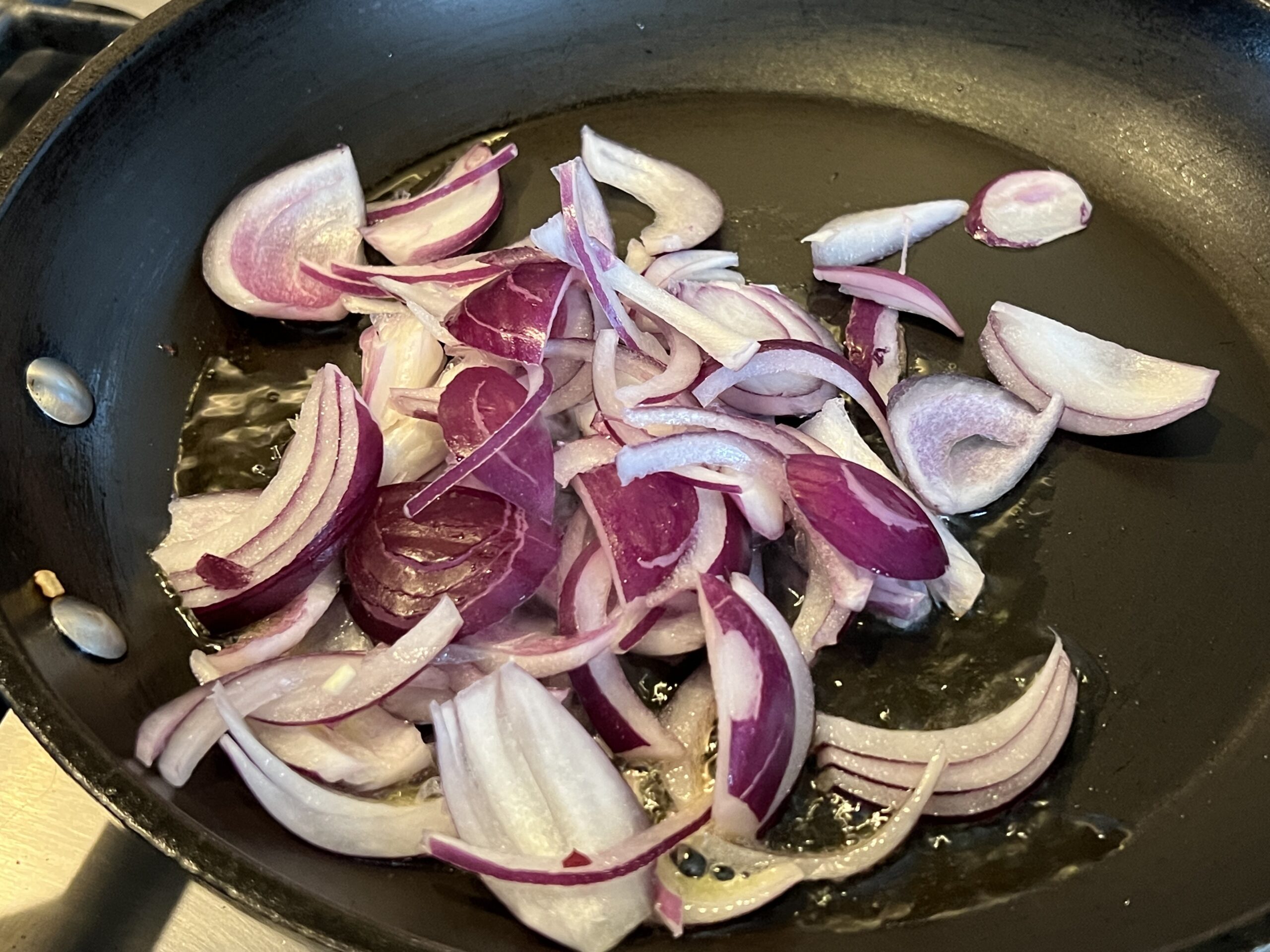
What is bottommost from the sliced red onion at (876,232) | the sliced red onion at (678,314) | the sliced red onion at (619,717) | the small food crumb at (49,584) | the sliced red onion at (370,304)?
the small food crumb at (49,584)

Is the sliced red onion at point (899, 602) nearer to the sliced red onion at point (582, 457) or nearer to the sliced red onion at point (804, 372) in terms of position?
the sliced red onion at point (804, 372)

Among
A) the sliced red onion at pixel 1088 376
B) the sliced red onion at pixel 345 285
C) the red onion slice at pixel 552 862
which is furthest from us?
the sliced red onion at pixel 345 285

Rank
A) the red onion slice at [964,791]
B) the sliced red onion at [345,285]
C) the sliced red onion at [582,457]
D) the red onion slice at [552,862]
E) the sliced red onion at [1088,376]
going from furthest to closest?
the sliced red onion at [345,285] < the sliced red onion at [1088,376] < the sliced red onion at [582,457] < the red onion slice at [964,791] < the red onion slice at [552,862]

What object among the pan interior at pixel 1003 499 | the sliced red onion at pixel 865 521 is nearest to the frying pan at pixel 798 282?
the pan interior at pixel 1003 499

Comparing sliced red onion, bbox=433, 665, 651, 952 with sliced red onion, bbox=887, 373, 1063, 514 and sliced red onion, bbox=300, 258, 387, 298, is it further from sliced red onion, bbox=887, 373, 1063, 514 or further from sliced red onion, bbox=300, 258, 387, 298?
sliced red onion, bbox=300, 258, 387, 298

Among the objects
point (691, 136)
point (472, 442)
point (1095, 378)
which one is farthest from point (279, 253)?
point (1095, 378)

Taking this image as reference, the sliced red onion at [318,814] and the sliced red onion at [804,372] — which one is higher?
the sliced red onion at [804,372]

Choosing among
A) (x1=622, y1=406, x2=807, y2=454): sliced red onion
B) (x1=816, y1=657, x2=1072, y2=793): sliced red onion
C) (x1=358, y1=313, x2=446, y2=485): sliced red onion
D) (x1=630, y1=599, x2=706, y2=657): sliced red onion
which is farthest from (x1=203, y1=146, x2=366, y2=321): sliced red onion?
(x1=816, y1=657, x2=1072, y2=793): sliced red onion

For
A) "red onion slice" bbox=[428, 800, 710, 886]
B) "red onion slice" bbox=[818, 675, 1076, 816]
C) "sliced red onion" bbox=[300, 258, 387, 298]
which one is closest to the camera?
"red onion slice" bbox=[428, 800, 710, 886]
